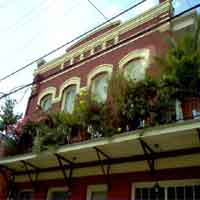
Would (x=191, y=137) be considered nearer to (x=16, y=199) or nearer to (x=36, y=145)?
(x=36, y=145)

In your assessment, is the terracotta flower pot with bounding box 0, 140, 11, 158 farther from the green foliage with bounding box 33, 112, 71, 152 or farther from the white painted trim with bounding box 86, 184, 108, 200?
the white painted trim with bounding box 86, 184, 108, 200

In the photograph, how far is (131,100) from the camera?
302 inches

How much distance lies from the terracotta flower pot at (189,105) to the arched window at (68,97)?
5.38 metres

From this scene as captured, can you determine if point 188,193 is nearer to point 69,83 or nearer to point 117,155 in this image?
point 117,155

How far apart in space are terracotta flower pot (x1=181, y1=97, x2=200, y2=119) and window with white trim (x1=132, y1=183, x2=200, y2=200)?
1.69 meters

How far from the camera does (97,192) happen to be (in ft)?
28.3

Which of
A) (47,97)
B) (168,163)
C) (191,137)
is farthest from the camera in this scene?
(47,97)

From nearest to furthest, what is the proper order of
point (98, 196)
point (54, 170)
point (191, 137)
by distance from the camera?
1. point (191, 137)
2. point (98, 196)
3. point (54, 170)

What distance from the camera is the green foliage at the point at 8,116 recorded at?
1140 centimetres

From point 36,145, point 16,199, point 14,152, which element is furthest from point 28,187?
point 36,145

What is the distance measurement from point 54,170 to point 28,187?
1.70m

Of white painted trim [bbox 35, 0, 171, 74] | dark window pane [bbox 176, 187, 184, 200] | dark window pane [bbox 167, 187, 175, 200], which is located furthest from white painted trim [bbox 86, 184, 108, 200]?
white painted trim [bbox 35, 0, 171, 74]

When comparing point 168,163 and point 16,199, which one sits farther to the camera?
point 16,199

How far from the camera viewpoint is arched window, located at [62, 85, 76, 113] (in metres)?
12.0
